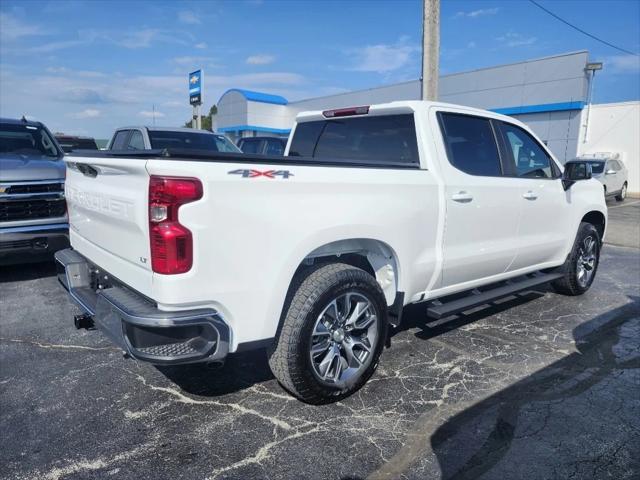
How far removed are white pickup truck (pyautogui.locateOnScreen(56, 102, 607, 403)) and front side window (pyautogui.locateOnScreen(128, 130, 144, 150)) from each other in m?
4.20

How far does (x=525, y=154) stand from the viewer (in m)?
4.83

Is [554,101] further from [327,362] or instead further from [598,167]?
[327,362]

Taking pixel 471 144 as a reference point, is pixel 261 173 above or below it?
below

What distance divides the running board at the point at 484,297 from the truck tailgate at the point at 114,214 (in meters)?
2.24

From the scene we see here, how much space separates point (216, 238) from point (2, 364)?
249 centimetres

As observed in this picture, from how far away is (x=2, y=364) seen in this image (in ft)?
12.1

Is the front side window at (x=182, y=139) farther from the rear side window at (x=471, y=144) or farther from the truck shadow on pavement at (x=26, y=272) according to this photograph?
the rear side window at (x=471, y=144)

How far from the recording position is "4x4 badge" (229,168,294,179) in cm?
250

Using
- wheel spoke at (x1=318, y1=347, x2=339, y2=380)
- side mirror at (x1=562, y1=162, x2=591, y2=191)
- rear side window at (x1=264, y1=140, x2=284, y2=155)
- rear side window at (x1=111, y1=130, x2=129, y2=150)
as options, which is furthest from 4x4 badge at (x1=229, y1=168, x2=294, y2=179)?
rear side window at (x1=264, y1=140, x2=284, y2=155)

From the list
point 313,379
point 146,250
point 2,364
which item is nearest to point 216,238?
point 146,250

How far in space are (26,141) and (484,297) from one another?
6.55 metres

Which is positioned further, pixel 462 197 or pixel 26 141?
pixel 26 141

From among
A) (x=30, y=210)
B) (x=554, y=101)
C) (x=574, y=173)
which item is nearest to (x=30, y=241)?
(x=30, y=210)

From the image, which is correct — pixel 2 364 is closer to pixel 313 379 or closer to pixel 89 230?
pixel 89 230
